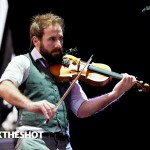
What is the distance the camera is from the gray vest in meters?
1.94

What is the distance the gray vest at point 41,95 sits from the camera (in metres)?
1.94

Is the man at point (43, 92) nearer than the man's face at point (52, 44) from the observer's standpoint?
Yes

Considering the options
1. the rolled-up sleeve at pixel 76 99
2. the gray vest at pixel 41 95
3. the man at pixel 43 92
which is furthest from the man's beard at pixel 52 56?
the rolled-up sleeve at pixel 76 99

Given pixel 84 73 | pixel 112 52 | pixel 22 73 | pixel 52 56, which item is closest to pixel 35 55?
pixel 52 56

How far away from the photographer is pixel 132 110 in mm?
3279

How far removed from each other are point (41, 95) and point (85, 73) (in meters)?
0.37

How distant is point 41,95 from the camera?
1987 mm

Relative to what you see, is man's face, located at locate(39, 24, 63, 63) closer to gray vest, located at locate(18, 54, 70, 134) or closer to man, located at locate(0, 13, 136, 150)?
man, located at locate(0, 13, 136, 150)

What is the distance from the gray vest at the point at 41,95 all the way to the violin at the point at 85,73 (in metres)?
0.07

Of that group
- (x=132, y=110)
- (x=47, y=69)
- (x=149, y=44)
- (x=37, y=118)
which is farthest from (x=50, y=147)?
(x=149, y=44)

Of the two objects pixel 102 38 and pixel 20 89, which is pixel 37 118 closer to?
pixel 20 89

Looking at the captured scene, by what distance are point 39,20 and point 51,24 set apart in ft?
0.36

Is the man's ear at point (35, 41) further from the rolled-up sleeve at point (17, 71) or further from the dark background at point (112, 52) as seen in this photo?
the dark background at point (112, 52)

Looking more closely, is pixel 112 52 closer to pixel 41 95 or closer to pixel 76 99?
pixel 76 99
